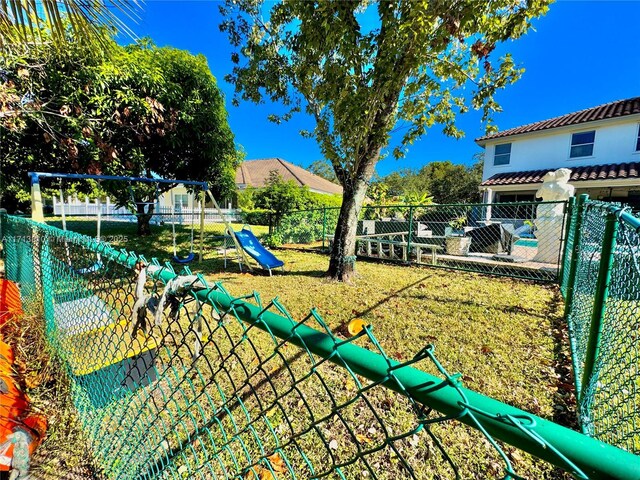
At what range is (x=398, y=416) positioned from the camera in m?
2.42

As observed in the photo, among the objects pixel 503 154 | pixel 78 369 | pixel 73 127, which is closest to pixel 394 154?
pixel 78 369

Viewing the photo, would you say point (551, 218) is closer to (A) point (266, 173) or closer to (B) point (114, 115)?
(B) point (114, 115)

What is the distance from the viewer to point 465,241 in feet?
27.9

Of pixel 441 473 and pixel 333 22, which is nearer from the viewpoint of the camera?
pixel 441 473

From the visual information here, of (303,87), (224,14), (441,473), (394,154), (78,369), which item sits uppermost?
(224,14)

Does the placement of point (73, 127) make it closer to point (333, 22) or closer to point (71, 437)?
point (333, 22)

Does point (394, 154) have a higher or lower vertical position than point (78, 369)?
higher

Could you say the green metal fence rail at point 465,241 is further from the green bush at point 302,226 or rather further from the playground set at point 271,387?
the playground set at point 271,387

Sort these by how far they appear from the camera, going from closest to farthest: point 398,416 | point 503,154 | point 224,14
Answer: point 398,416 < point 224,14 < point 503,154

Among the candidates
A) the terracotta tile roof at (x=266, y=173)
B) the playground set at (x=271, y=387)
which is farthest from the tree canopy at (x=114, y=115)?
the terracotta tile roof at (x=266, y=173)

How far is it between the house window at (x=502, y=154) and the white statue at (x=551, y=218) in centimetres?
1130

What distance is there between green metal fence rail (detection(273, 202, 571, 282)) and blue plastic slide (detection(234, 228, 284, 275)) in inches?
110

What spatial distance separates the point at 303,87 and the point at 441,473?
5.87 meters

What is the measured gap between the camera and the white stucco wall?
13.7 m
